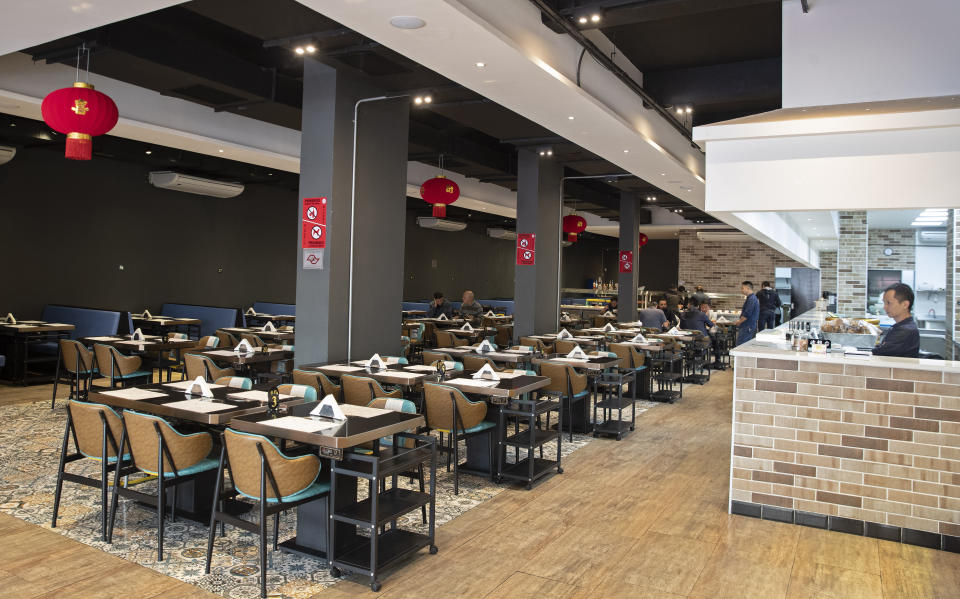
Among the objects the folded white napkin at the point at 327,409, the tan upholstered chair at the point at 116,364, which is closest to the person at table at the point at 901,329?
the folded white napkin at the point at 327,409

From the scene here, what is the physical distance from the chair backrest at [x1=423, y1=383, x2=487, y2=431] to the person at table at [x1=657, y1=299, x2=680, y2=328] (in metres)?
7.64

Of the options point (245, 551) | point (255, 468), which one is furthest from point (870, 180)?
point (245, 551)

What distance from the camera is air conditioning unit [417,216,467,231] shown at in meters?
16.5

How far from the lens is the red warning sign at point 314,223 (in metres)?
6.02

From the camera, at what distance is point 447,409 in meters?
4.79

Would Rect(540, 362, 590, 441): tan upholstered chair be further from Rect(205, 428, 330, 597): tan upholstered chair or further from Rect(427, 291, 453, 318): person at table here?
Rect(427, 291, 453, 318): person at table

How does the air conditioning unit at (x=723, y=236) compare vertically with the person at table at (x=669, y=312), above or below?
above

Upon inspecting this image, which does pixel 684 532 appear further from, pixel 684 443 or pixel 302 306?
pixel 302 306

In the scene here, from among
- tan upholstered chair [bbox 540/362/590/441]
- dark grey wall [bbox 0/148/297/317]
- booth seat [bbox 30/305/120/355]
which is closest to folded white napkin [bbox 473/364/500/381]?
tan upholstered chair [bbox 540/362/590/441]

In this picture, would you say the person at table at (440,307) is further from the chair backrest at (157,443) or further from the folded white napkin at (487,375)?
the chair backrest at (157,443)

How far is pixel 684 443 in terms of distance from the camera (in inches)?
254

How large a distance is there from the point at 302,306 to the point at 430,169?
288 inches

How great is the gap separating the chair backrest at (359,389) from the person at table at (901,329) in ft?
12.6

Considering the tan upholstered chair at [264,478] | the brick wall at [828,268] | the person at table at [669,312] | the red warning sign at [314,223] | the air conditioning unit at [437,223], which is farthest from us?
the brick wall at [828,268]
